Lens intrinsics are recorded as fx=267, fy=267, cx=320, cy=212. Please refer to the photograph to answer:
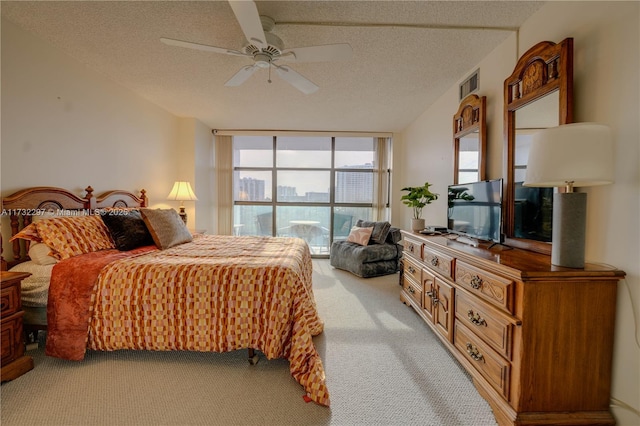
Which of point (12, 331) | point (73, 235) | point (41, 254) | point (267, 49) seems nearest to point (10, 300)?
point (12, 331)

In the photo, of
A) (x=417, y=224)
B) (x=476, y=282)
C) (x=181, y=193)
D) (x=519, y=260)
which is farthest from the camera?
(x=181, y=193)

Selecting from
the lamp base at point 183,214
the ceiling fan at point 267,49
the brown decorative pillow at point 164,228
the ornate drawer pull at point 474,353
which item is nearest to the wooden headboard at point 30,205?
the brown decorative pillow at point 164,228

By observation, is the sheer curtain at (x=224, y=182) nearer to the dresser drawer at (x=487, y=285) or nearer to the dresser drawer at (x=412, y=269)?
the dresser drawer at (x=412, y=269)

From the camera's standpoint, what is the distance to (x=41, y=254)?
6.54ft

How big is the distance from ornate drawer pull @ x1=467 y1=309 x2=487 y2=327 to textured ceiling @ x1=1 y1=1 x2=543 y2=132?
2.04m

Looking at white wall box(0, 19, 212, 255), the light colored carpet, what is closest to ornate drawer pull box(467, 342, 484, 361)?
the light colored carpet

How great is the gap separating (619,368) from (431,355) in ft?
3.27

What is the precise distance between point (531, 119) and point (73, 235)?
3.54 meters

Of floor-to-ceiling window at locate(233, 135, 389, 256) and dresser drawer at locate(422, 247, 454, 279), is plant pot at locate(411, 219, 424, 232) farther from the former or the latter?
floor-to-ceiling window at locate(233, 135, 389, 256)

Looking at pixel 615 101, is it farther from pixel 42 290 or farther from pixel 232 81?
pixel 42 290

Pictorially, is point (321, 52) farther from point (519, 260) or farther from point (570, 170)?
point (519, 260)

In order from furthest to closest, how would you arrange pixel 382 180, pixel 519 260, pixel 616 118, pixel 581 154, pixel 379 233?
1. pixel 382 180
2. pixel 379 233
3. pixel 519 260
4. pixel 616 118
5. pixel 581 154

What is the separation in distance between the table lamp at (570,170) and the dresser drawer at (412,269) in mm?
1216

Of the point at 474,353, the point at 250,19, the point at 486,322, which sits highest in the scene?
the point at 250,19
